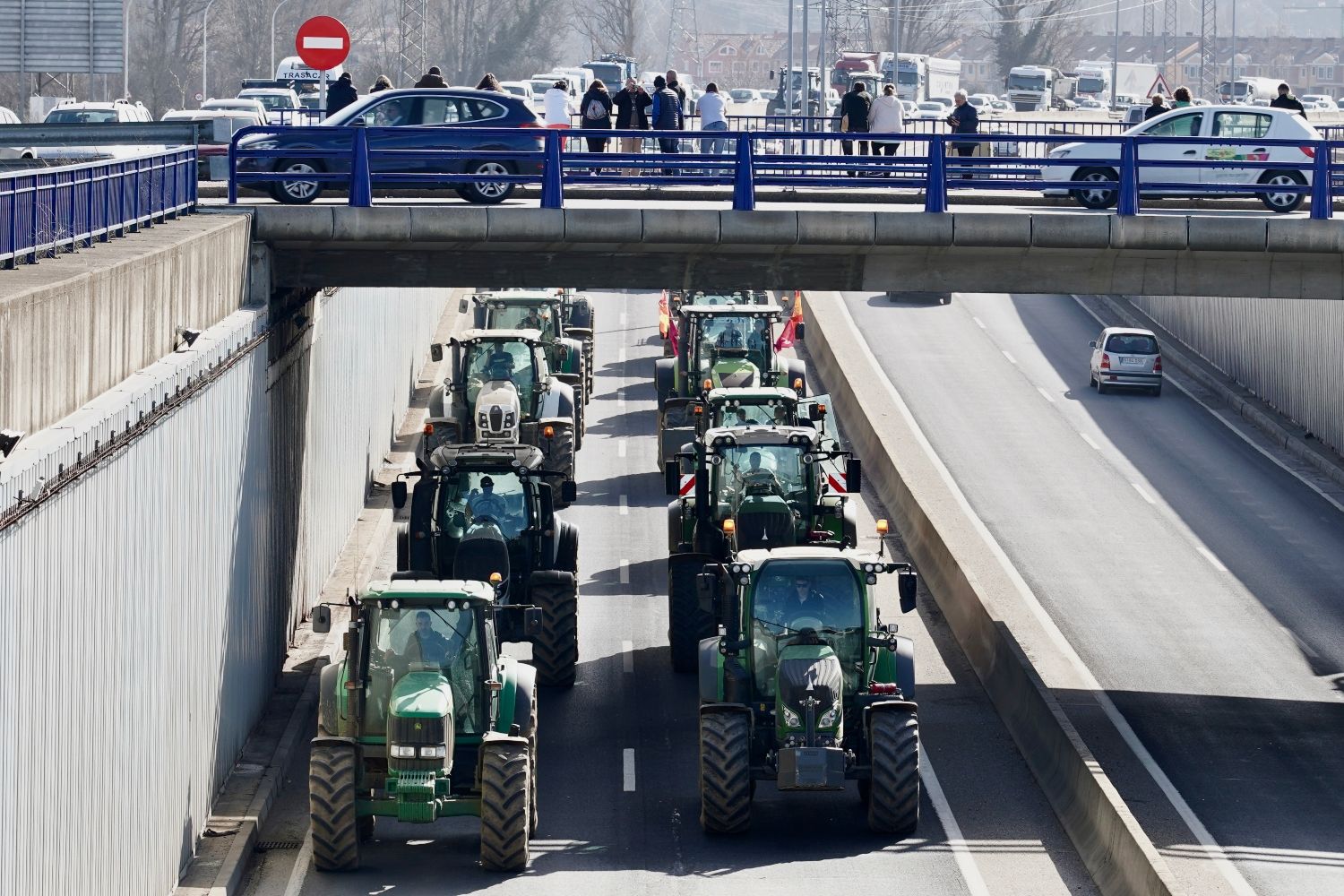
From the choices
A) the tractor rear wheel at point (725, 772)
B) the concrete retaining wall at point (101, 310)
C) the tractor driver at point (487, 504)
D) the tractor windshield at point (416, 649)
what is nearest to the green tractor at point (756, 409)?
the tractor driver at point (487, 504)

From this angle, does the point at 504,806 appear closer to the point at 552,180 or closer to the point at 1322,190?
the point at 552,180

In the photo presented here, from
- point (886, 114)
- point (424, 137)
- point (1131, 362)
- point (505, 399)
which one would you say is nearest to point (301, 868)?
point (424, 137)

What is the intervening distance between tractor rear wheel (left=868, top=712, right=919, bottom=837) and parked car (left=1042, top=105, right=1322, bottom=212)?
10298mm

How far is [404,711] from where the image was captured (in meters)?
17.4

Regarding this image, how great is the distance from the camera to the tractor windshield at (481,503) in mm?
23719

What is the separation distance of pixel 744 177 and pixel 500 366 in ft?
30.2

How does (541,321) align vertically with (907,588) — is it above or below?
above

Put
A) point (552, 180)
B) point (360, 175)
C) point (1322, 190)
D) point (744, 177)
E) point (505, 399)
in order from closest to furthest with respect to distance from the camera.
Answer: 1. point (360, 175)
2. point (552, 180)
3. point (1322, 190)
4. point (744, 177)
5. point (505, 399)

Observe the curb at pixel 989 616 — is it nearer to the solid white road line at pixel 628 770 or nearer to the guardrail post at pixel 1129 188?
the solid white road line at pixel 628 770

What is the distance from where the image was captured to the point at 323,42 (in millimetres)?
27297

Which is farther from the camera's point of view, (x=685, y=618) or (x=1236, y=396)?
(x=1236, y=396)

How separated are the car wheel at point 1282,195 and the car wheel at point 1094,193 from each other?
6.67ft

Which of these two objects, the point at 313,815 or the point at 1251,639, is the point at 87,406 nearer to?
the point at 313,815

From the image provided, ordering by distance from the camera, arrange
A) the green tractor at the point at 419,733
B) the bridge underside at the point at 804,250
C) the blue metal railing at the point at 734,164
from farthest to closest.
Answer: the blue metal railing at the point at 734,164 < the bridge underside at the point at 804,250 < the green tractor at the point at 419,733
